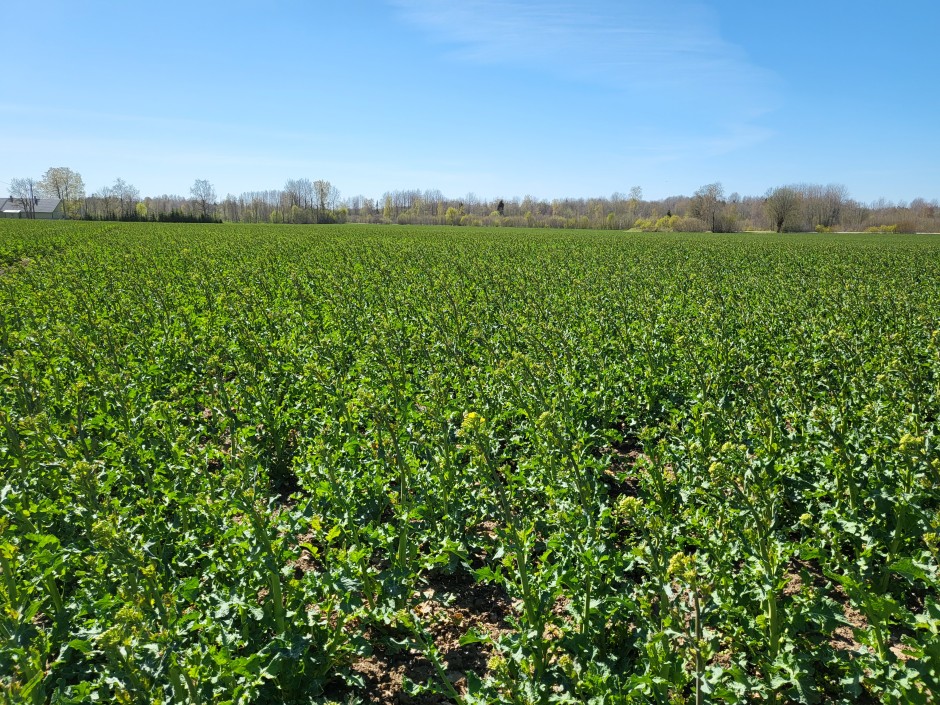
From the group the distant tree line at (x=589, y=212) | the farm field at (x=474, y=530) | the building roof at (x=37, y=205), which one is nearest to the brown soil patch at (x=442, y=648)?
the farm field at (x=474, y=530)

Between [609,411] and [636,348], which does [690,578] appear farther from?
[636,348]

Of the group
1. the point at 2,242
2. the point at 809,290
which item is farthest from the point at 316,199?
the point at 809,290

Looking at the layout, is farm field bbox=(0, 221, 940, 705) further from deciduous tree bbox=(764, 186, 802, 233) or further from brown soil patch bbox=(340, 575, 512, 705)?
deciduous tree bbox=(764, 186, 802, 233)

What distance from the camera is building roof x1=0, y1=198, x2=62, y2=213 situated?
124 metres

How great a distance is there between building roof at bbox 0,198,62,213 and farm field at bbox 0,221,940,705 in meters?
149

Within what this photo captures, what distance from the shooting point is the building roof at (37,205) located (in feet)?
407

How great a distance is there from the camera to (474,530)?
509cm

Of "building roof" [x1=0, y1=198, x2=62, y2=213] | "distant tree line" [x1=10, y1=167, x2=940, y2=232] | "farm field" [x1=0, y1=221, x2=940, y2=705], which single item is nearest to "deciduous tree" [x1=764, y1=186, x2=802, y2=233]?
"distant tree line" [x1=10, y1=167, x2=940, y2=232]

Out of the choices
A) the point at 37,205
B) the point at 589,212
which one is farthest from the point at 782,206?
the point at 37,205

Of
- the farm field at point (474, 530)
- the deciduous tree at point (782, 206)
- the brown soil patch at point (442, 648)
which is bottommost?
the brown soil patch at point (442, 648)

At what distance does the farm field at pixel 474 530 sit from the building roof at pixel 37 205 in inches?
5849

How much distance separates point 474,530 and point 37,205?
159 m

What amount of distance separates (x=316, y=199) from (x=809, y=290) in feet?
568

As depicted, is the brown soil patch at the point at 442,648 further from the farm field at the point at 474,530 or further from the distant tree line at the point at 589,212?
the distant tree line at the point at 589,212
